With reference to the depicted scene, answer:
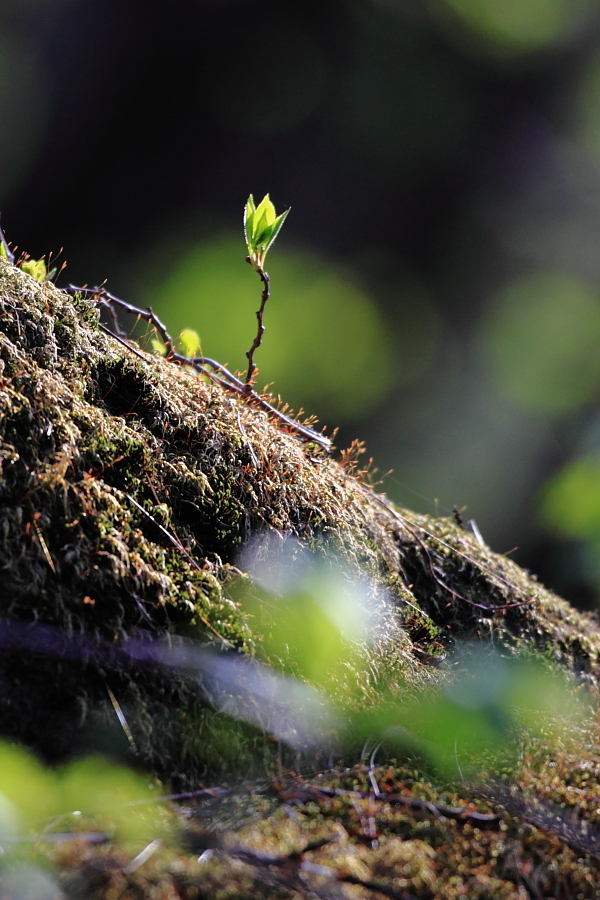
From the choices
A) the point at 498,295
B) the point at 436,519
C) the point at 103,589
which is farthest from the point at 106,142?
the point at 103,589

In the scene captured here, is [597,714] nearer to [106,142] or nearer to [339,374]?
[339,374]

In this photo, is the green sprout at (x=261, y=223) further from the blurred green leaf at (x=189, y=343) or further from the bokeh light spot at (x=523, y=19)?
the bokeh light spot at (x=523, y=19)

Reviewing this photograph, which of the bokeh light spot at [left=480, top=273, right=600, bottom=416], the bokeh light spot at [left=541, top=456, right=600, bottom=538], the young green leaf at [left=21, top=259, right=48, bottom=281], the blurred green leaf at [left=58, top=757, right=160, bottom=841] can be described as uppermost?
the bokeh light spot at [left=480, top=273, right=600, bottom=416]

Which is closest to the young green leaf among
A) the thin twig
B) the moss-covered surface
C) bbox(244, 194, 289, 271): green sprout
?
the thin twig

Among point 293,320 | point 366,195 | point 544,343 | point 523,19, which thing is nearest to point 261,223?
point 293,320

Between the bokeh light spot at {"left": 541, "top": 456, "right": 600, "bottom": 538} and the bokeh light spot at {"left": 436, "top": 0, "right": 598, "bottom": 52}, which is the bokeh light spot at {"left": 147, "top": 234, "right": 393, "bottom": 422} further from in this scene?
the bokeh light spot at {"left": 541, "top": 456, "right": 600, "bottom": 538}

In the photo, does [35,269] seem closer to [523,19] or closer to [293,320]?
[293,320]
